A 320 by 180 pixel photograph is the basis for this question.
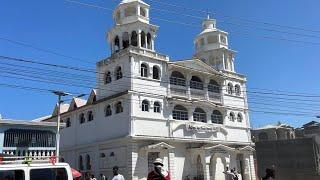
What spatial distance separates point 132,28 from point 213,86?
11.5m

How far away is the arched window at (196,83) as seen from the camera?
44.7 m

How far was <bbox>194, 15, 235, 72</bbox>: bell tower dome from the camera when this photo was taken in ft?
166

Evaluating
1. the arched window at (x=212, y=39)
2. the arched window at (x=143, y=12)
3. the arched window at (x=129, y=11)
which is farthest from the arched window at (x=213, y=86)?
the arched window at (x=129, y=11)

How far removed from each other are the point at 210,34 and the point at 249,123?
37.9 feet

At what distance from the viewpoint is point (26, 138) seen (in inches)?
1095

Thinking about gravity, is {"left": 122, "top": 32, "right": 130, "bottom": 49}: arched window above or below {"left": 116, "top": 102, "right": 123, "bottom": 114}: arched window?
above

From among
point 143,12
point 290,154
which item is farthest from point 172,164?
point 290,154

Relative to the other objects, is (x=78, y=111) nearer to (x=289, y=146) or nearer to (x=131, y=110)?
(x=131, y=110)

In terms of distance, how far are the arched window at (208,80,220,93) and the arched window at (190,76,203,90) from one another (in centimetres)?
146

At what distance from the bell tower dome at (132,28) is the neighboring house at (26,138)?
15622 mm

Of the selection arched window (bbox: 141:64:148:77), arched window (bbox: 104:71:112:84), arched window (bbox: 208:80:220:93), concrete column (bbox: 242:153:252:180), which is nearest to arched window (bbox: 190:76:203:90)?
arched window (bbox: 208:80:220:93)

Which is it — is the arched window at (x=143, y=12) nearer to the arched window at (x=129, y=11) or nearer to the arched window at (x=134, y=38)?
the arched window at (x=129, y=11)

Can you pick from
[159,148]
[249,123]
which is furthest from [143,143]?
[249,123]

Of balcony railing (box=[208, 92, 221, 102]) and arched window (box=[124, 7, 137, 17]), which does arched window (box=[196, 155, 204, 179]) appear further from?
arched window (box=[124, 7, 137, 17])
